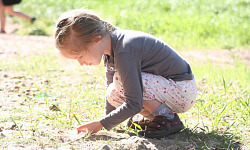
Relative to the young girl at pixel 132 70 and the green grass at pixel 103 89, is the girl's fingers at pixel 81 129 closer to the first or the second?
the young girl at pixel 132 70

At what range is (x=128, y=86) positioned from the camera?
2402 mm

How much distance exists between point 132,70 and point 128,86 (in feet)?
0.32

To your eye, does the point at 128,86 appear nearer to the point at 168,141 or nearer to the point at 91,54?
the point at 91,54

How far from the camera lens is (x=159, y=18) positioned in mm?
7512

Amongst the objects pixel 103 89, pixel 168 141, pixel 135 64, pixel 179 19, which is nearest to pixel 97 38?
pixel 135 64

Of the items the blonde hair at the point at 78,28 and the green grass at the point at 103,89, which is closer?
the blonde hair at the point at 78,28

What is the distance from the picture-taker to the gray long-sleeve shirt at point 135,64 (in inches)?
94.2

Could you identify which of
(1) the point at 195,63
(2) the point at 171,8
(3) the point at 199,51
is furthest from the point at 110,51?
(2) the point at 171,8

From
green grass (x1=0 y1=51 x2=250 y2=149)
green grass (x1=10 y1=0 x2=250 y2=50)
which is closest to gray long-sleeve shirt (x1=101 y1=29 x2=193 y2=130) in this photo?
green grass (x1=0 y1=51 x2=250 y2=149)

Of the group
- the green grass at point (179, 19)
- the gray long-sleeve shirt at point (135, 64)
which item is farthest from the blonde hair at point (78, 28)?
the green grass at point (179, 19)

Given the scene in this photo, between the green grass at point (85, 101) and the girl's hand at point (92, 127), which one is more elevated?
the girl's hand at point (92, 127)

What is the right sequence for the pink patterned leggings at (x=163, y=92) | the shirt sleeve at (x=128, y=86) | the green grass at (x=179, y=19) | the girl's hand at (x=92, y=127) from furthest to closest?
the green grass at (x=179, y=19) < the pink patterned leggings at (x=163, y=92) < the girl's hand at (x=92, y=127) < the shirt sleeve at (x=128, y=86)

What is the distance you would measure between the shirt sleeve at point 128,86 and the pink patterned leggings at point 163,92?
0.16m

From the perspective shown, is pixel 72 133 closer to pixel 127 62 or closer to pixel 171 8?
pixel 127 62
